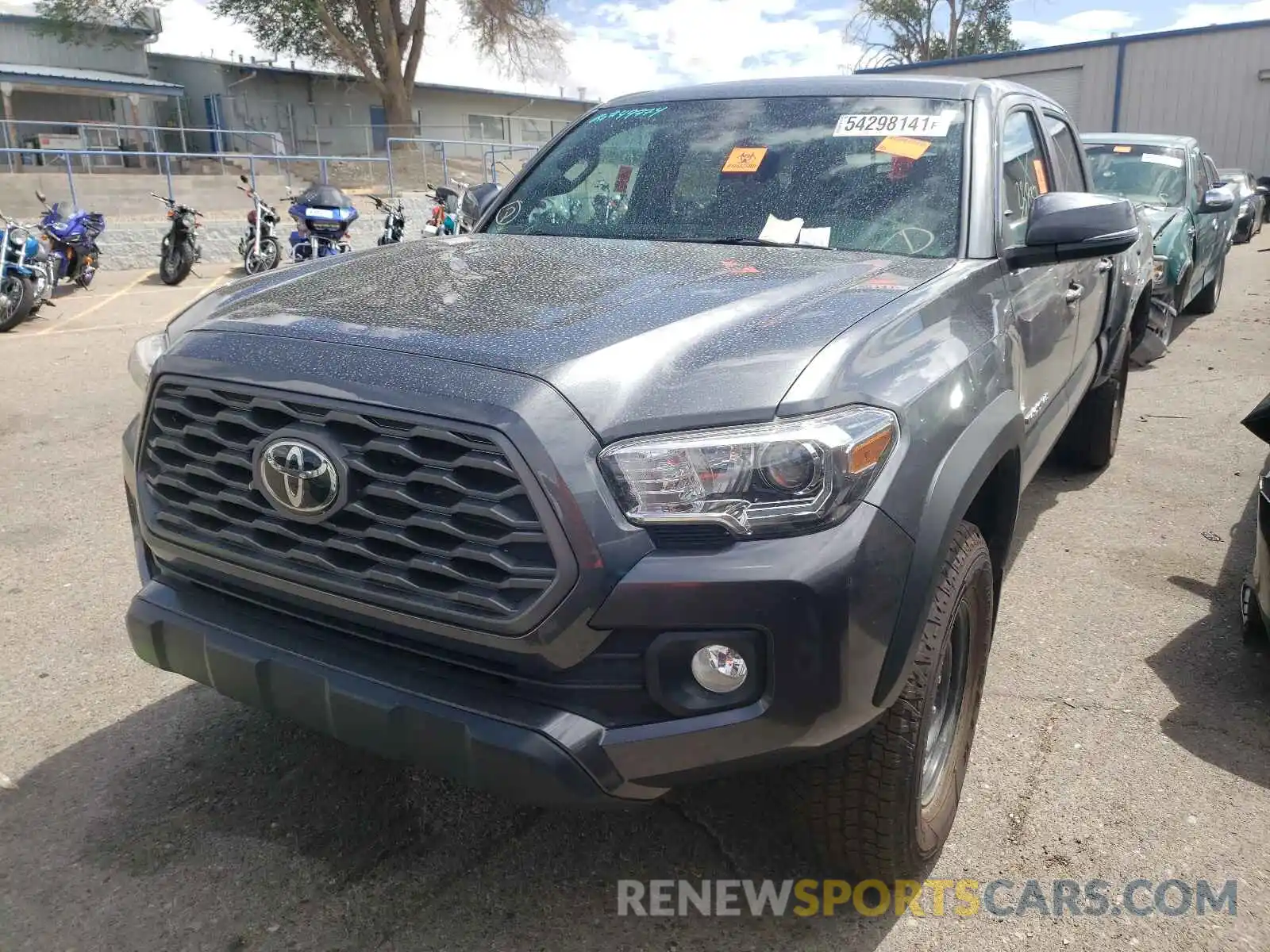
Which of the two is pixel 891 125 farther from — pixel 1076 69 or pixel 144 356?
pixel 1076 69

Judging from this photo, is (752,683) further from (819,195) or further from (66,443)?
(66,443)

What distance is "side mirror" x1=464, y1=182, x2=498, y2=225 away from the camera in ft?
12.6

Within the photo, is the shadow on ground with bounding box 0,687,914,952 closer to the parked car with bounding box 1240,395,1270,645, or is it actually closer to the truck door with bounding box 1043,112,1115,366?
the parked car with bounding box 1240,395,1270,645

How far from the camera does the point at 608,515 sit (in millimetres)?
1763

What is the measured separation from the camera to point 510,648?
5.99ft

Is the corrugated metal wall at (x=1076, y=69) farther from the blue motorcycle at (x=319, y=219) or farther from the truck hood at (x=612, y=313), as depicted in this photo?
the truck hood at (x=612, y=313)

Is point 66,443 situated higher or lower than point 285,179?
lower

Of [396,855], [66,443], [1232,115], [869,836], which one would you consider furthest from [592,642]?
[1232,115]

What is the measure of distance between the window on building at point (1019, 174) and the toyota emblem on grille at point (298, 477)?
202 centimetres

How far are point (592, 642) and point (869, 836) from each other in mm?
800

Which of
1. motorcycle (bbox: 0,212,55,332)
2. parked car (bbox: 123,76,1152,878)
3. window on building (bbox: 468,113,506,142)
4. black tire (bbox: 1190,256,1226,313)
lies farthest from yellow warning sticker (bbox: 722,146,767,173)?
window on building (bbox: 468,113,506,142)

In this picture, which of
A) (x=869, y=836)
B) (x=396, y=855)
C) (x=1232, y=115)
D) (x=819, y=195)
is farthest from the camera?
(x=1232, y=115)

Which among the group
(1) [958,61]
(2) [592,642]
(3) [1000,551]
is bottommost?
(3) [1000,551]

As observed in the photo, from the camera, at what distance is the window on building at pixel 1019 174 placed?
3.08 m
